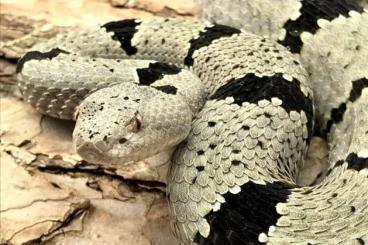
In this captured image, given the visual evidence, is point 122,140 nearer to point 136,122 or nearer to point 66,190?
point 136,122

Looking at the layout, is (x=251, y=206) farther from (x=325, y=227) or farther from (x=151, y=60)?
(x=151, y=60)

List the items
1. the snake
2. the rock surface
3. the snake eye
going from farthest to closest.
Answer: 1. the rock surface
2. the snake eye
3. the snake

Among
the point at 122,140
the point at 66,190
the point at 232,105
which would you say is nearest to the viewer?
the point at 122,140

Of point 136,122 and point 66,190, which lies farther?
point 66,190

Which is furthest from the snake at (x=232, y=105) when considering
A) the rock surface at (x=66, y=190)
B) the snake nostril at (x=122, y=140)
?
the rock surface at (x=66, y=190)

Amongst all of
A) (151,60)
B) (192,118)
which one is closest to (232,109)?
(192,118)

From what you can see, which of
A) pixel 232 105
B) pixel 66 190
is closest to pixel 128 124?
pixel 232 105

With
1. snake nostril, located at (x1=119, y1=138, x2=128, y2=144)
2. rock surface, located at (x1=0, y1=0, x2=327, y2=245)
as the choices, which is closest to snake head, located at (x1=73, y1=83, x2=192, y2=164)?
snake nostril, located at (x1=119, y1=138, x2=128, y2=144)

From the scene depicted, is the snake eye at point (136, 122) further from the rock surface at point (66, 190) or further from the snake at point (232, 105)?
the rock surface at point (66, 190)

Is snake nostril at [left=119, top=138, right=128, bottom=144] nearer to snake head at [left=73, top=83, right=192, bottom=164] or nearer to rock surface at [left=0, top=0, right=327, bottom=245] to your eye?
snake head at [left=73, top=83, right=192, bottom=164]
